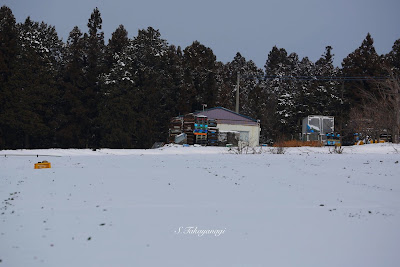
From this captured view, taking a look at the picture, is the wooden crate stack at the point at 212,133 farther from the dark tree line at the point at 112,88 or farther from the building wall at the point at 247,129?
the dark tree line at the point at 112,88

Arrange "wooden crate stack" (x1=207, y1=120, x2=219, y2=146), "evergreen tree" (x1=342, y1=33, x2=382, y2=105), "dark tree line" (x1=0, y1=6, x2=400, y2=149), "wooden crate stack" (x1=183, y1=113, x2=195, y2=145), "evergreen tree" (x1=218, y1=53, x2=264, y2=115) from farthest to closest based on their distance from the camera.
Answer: "evergreen tree" (x1=218, y1=53, x2=264, y2=115) < "evergreen tree" (x1=342, y1=33, x2=382, y2=105) < "dark tree line" (x1=0, y1=6, x2=400, y2=149) < "wooden crate stack" (x1=207, y1=120, x2=219, y2=146) < "wooden crate stack" (x1=183, y1=113, x2=195, y2=145)

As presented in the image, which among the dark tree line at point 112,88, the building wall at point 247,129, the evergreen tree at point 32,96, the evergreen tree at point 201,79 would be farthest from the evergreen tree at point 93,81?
the building wall at point 247,129

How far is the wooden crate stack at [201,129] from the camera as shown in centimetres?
2930

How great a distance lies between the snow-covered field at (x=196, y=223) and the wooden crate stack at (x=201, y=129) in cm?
2173

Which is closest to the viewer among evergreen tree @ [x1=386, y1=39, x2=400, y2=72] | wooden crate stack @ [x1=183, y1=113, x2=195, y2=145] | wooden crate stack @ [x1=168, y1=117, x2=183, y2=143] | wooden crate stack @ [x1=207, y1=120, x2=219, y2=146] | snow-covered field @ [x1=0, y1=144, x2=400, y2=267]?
snow-covered field @ [x1=0, y1=144, x2=400, y2=267]

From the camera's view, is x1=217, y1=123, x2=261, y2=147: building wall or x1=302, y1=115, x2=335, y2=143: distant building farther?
x1=302, y1=115, x2=335, y2=143: distant building

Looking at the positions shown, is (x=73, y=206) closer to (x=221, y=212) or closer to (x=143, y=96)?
(x=221, y=212)

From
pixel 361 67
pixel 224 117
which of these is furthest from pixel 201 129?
pixel 361 67

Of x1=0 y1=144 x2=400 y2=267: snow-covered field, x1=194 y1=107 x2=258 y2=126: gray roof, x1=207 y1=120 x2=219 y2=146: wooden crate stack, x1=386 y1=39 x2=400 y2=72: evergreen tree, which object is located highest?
x1=386 y1=39 x2=400 y2=72: evergreen tree

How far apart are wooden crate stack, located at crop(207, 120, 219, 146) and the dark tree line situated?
7072 millimetres

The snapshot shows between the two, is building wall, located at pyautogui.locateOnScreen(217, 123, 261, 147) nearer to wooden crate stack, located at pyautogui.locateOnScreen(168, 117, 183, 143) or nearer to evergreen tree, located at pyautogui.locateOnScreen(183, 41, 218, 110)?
wooden crate stack, located at pyautogui.locateOnScreen(168, 117, 183, 143)

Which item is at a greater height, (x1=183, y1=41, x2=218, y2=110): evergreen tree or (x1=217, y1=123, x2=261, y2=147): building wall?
(x1=183, y1=41, x2=218, y2=110): evergreen tree

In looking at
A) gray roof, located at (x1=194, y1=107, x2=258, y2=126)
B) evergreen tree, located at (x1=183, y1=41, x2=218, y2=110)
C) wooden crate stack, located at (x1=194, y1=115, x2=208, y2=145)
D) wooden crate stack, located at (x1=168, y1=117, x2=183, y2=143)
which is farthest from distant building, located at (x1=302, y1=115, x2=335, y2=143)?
evergreen tree, located at (x1=183, y1=41, x2=218, y2=110)

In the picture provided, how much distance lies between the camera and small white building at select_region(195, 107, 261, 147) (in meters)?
32.4
